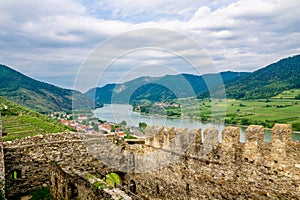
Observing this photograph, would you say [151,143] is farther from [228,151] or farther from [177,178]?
[228,151]

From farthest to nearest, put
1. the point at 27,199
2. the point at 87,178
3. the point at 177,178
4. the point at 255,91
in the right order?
the point at 255,91
the point at 27,199
the point at 177,178
the point at 87,178

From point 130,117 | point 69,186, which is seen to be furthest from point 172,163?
point 130,117

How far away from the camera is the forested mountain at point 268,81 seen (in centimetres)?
5534

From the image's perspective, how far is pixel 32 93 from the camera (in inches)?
2662

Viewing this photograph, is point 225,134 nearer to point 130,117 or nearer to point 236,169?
point 236,169

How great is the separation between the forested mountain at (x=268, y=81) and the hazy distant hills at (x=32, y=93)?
1422 inches

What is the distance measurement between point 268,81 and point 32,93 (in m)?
59.4

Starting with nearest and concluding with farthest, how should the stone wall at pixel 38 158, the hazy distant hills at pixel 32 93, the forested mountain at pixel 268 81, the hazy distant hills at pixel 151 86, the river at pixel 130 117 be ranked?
the stone wall at pixel 38 158 < the hazy distant hills at pixel 151 86 < the river at pixel 130 117 < the forested mountain at pixel 268 81 < the hazy distant hills at pixel 32 93

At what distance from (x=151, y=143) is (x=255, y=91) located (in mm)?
54861

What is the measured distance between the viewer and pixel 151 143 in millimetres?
9797

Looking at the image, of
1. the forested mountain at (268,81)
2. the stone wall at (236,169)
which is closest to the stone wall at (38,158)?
the stone wall at (236,169)

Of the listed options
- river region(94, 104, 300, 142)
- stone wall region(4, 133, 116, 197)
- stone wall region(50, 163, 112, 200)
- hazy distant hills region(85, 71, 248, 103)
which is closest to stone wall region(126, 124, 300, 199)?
hazy distant hills region(85, 71, 248, 103)

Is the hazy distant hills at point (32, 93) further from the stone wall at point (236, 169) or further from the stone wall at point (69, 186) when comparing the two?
the stone wall at point (236, 169)

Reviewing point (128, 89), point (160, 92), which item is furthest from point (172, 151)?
point (160, 92)
